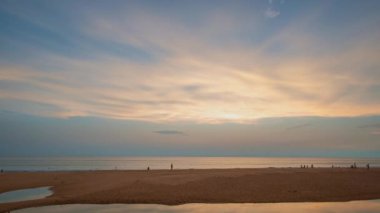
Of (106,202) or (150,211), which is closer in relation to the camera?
(150,211)

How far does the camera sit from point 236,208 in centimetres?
3234

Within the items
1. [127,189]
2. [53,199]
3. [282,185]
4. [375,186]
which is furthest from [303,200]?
[53,199]

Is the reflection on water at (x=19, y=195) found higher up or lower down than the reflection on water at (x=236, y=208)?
lower down

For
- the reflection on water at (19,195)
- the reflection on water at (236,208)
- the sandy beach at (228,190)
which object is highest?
the sandy beach at (228,190)

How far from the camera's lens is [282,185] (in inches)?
1743

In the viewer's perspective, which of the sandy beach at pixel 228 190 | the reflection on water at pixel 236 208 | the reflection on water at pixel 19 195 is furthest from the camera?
the reflection on water at pixel 19 195

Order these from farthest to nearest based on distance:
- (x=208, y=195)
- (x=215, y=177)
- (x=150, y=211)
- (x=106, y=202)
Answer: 1. (x=215, y=177)
2. (x=208, y=195)
3. (x=106, y=202)
4. (x=150, y=211)

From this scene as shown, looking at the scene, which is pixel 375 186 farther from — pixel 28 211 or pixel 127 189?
pixel 28 211

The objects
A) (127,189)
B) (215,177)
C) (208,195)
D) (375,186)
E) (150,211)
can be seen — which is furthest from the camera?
(215,177)

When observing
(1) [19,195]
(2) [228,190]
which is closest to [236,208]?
(2) [228,190]

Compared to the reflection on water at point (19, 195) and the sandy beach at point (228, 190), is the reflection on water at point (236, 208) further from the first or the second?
the reflection on water at point (19, 195)

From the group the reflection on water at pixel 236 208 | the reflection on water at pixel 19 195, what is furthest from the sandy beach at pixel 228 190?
the reflection on water at pixel 236 208

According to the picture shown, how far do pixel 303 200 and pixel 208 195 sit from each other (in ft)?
32.5

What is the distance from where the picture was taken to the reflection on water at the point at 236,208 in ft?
103
